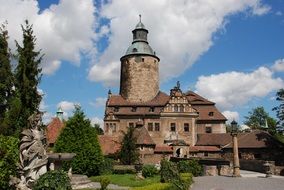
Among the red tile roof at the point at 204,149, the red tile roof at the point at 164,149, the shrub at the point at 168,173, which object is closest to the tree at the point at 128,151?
the red tile roof at the point at 164,149

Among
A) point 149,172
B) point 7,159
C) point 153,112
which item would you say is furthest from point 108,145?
point 7,159

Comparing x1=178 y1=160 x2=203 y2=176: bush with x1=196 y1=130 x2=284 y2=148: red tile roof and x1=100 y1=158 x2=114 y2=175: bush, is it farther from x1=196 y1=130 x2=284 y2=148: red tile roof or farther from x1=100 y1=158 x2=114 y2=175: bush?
x1=196 y1=130 x2=284 y2=148: red tile roof

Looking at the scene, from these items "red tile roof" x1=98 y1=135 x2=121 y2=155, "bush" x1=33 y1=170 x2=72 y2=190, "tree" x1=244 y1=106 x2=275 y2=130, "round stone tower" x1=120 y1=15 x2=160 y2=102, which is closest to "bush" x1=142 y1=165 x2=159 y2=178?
"bush" x1=33 y1=170 x2=72 y2=190

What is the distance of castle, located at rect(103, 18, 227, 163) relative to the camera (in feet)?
161

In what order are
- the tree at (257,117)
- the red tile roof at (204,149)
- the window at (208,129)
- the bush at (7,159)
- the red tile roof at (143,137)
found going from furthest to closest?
the tree at (257,117) → the window at (208,129) → the red tile roof at (204,149) → the red tile roof at (143,137) → the bush at (7,159)

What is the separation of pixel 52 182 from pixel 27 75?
1503cm

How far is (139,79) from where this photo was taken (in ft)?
189

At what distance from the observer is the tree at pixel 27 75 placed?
25.5 m

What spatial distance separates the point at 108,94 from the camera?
59938mm

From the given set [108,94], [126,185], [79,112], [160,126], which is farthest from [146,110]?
[126,185]

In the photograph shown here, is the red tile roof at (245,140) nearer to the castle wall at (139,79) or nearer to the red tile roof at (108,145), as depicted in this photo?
the castle wall at (139,79)

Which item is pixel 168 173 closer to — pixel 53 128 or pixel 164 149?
pixel 164 149

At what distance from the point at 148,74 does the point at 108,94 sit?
738 cm

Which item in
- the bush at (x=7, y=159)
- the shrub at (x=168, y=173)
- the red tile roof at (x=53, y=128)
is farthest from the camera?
the red tile roof at (x=53, y=128)
